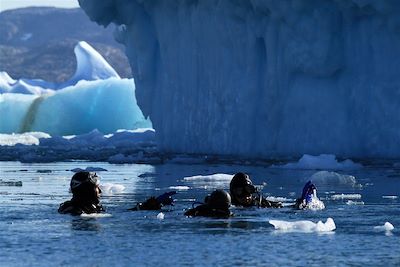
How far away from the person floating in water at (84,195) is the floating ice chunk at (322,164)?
1147cm

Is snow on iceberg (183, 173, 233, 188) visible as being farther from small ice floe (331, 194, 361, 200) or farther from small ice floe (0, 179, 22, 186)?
small ice floe (331, 194, 361, 200)

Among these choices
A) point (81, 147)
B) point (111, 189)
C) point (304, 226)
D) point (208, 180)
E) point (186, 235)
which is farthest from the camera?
point (81, 147)

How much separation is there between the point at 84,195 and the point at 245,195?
2.19m

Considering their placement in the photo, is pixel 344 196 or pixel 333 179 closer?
pixel 344 196

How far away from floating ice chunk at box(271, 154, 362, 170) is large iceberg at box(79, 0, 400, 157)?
1.94 metres

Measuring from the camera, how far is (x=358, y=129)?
28.3 m

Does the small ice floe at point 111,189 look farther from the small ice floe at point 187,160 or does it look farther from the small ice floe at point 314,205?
the small ice floe at point 187,160

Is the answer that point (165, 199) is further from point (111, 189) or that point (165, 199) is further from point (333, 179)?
point (333, 179)

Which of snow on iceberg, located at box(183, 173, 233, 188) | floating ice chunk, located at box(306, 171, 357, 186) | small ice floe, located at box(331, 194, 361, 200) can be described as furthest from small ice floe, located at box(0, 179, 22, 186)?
small ice floe, located at box(331, 194, 361, 200)

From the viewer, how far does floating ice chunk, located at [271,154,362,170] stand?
82.7 ft

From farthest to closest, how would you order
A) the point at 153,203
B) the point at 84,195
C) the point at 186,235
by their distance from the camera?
the point at 153,203
the point at 84,195
the point at 186,235

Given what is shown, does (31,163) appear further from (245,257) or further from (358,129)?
(245,257)

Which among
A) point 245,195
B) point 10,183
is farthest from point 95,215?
point 10,183

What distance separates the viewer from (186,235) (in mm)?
11953
